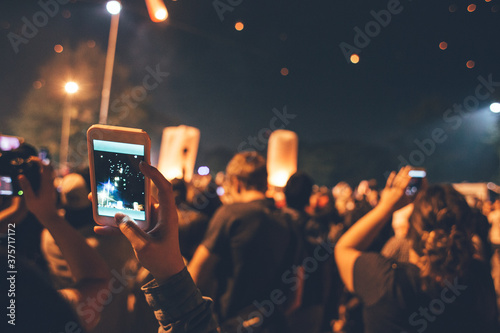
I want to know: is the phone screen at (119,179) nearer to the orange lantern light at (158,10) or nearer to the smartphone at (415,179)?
the smartphone at (415,179)

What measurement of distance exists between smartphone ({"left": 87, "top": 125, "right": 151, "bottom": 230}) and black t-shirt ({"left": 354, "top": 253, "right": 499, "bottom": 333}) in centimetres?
130

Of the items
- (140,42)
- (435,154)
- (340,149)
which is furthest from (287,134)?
(340,149)

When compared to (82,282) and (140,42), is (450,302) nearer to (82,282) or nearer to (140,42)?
(82,282)

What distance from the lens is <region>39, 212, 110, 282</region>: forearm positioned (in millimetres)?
1611

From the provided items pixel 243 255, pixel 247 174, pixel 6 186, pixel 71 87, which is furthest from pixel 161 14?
pixel 71 87

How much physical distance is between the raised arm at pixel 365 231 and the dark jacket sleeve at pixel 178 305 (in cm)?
120

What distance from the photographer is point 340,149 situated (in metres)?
56.7

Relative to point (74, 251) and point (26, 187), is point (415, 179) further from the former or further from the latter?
point (26, 187)

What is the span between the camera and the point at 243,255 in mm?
2545

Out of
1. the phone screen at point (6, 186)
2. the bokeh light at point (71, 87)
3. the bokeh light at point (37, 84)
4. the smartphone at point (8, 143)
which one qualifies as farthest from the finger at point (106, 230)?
the bokeh light at point (37, 84)

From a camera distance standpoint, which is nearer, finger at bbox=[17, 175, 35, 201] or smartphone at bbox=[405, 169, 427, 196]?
finger at bbox=[17, 175, 35, 201]

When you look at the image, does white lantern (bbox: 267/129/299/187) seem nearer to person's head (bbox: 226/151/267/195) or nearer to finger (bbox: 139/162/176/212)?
person's head (bbox: 226/151/267/195)

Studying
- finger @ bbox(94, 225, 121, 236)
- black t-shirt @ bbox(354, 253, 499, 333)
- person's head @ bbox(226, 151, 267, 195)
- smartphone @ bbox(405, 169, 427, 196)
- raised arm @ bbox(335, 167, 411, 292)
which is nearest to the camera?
finger @ bbox(94, 225, 121, 236)

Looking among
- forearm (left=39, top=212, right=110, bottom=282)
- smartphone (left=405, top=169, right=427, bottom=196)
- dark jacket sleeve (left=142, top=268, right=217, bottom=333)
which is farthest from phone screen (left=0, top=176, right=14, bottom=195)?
smartphone (left=405, top=169, right=427, bottom=196)
